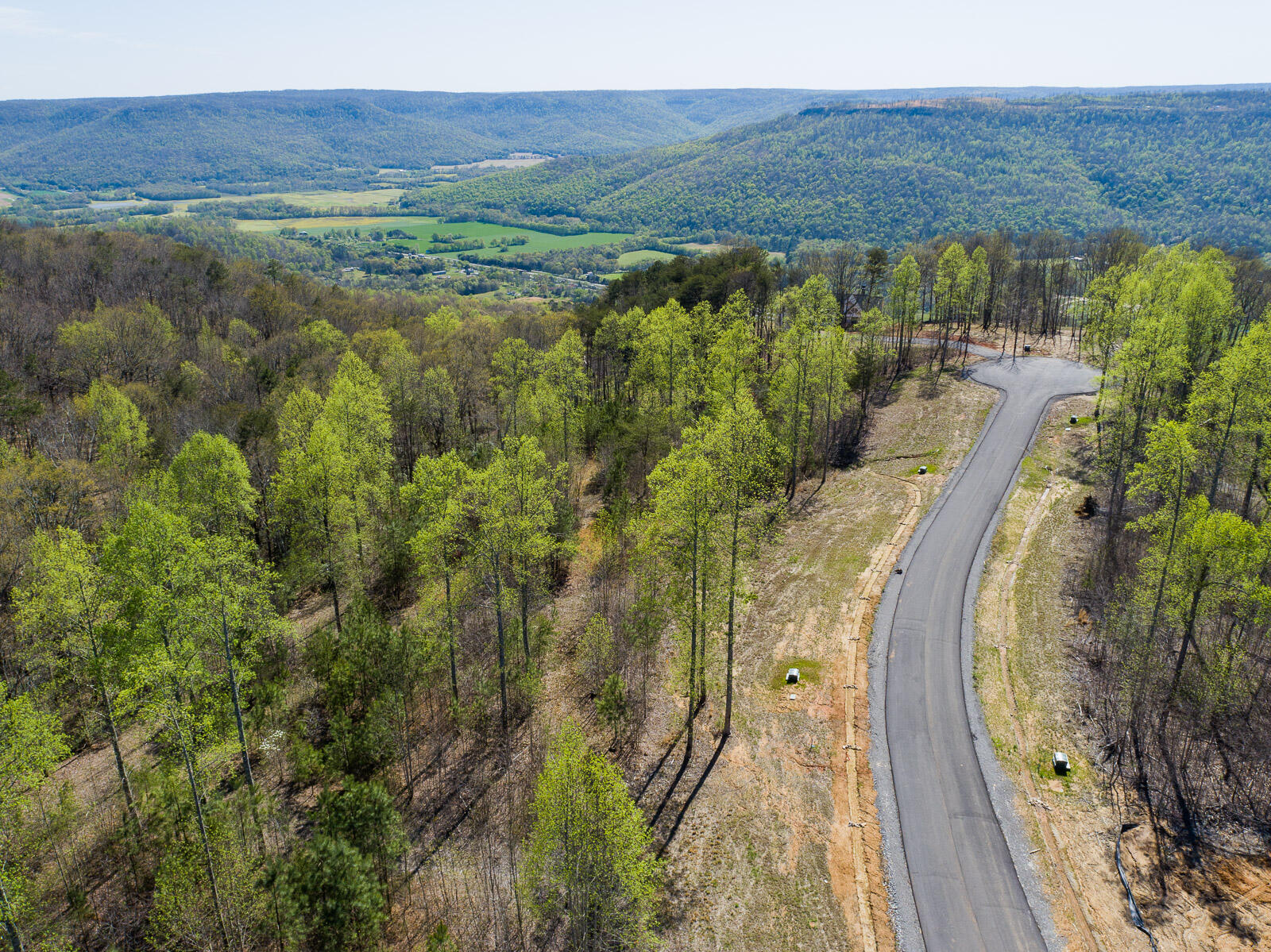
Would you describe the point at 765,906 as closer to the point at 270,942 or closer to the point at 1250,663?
the point at 270,942

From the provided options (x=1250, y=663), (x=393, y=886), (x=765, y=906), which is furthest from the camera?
(x=1250, y=663)

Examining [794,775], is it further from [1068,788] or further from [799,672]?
[1068,788]

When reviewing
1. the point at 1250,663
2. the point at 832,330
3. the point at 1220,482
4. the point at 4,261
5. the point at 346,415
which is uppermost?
the point at 4,261

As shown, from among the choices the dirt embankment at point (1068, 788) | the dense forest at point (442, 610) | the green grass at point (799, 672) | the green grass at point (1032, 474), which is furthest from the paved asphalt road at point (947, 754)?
the dense forest at point (442, 610)

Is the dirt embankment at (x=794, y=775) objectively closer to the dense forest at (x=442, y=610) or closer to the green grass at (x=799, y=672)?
the green grass at (x=799, y=672)

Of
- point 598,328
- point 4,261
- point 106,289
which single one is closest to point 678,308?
point 598,328
